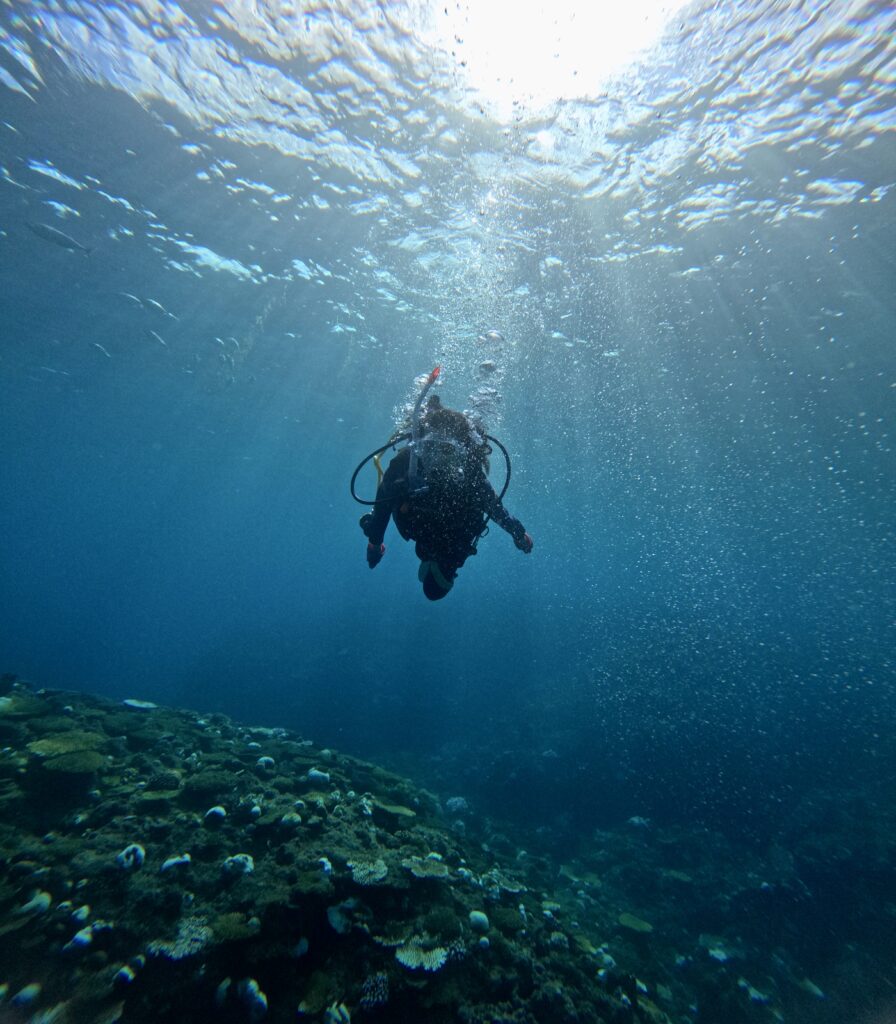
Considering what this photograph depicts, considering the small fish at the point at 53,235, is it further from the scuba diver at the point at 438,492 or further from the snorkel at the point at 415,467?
the scuba diver at the point at 438,492

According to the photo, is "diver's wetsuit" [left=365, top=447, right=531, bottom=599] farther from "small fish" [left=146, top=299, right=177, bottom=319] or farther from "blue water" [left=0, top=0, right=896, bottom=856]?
"small fish" [left=146, top=299, right=177, bottom=319]

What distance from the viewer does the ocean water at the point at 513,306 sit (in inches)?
316

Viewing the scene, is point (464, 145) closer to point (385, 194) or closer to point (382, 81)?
point (382, 81)

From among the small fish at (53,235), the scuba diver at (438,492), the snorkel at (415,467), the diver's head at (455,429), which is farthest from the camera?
the small fish at (53,235)

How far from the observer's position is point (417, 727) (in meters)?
20.0

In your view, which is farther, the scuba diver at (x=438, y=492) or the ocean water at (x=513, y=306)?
the ocean water at (x=513, y=306)

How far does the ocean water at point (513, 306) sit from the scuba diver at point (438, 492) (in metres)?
7.38

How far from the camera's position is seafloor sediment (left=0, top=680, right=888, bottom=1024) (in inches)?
126

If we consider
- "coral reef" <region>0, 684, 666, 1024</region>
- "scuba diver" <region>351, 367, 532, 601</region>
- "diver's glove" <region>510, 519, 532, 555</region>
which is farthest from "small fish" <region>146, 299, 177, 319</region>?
"diver's glove" <region>510, 519, 532, 555</region>

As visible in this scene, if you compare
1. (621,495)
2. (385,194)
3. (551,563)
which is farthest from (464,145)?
(551,563)

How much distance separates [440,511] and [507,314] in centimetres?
1297

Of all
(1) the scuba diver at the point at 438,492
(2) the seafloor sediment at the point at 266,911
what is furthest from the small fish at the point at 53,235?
(1) the scuba diver at the point at 438,492

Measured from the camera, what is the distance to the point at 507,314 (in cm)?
1552

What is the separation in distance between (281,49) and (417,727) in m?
22.1
